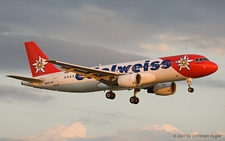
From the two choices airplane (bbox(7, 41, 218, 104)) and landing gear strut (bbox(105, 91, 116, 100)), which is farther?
landing gear strut (bbox(105, 91, 116, 100))

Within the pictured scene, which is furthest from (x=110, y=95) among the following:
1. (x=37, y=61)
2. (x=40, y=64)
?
(x=37, y=61)

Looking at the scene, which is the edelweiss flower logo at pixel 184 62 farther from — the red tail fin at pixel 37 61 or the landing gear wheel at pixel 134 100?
the red tail fin at pixel 37 61

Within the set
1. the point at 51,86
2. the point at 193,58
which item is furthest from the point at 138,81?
the point at 51,86

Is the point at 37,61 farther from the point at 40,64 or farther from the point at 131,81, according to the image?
the point at 131,81

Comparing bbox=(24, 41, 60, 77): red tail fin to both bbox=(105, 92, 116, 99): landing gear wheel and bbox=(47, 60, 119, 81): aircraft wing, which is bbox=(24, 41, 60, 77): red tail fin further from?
bbox=(47, 60, 119, 81): aircraft wing

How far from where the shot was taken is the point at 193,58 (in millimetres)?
68750

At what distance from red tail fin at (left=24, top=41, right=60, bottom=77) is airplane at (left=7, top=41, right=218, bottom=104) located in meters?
0.80

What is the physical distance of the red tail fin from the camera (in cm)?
7938

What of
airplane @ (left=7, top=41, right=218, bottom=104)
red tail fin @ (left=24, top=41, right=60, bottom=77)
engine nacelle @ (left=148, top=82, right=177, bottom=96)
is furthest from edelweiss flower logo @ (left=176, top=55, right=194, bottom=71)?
red tail fin @ (left=24, top=41, right=60, bottom=77)

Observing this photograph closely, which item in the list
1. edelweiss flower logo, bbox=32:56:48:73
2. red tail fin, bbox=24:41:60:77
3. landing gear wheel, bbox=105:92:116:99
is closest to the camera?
landing gear wheel, bbox=105:92:116:99

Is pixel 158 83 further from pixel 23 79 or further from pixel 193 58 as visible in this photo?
pixel 23 79

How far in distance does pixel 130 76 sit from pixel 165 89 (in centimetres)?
666

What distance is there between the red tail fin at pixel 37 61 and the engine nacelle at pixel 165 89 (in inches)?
465

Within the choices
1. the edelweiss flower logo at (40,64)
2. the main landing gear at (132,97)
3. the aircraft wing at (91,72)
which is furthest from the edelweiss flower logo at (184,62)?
the edelweiss flower logo at (40,64)
